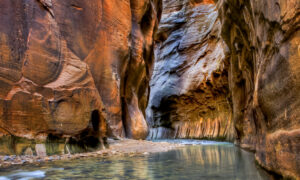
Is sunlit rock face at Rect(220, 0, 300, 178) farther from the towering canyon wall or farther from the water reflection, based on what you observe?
the water reflection

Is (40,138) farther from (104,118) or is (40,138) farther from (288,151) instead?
(288,151)

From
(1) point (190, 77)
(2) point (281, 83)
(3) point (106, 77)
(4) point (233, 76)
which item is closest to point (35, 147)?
(3) point (106, 77)

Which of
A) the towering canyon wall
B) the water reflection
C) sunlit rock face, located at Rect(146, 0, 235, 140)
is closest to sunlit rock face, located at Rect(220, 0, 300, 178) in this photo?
the towering canyon wall

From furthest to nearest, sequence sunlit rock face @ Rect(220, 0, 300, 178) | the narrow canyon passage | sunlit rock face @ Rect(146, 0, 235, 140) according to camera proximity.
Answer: sunlit rock face @ Rect(146, 0, 235, 140) < the narrow canyon passage < sunlit rock face @ Rect(220, 0, 300, 178)

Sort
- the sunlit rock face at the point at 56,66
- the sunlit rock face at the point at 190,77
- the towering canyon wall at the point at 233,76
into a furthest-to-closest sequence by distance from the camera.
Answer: the sunlit rock face at the point at 190,77 → the sunlit rock face at the point at 56,66 → the towering canyon wall at the point at 233,76

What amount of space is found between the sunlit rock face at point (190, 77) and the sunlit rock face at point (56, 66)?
746 cm

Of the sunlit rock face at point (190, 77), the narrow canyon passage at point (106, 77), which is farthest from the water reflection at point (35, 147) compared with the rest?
the sunlit rock face at point (190, 77)

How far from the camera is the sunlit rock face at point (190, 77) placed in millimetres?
14703

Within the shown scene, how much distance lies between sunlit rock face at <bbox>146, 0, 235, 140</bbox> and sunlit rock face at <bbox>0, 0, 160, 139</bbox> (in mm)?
7465

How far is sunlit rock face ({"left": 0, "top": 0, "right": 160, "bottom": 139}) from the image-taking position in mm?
4539

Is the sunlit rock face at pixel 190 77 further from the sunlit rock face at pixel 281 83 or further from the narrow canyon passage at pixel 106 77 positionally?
the sunlit rock face at pixel 281 83

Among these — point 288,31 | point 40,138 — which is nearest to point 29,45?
point 40,138

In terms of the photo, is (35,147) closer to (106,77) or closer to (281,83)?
(106,77)

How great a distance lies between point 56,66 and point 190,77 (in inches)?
509
